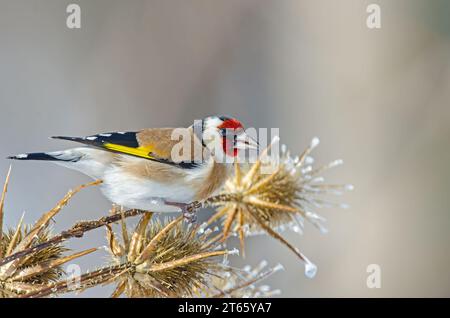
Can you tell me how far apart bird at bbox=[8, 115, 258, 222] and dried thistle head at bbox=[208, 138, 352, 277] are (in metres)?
0.14

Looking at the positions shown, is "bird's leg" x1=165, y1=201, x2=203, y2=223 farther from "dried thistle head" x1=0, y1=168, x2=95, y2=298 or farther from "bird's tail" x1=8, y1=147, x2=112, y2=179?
"dried thistle head" x1=0, y1=168, x2=95, y2=298

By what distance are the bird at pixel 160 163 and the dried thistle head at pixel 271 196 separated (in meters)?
0.14

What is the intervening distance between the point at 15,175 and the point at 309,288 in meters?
1.82

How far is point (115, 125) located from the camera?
135 inches

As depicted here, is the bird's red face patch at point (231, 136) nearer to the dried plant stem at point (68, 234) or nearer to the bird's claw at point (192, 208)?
the bird's claw at point (192, 208)

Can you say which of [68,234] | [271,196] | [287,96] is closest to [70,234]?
[68,234]

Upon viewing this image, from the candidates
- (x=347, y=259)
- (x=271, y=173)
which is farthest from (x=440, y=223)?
(x=271, y=173)

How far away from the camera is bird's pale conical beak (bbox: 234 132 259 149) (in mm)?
1570

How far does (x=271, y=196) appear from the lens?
54.4 inches

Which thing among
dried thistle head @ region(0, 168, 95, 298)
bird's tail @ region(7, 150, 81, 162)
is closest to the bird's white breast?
bird's tail @ region(7, 150, 81, 162)

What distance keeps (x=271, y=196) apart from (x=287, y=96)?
118 inches

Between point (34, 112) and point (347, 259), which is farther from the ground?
point (34, 112)
